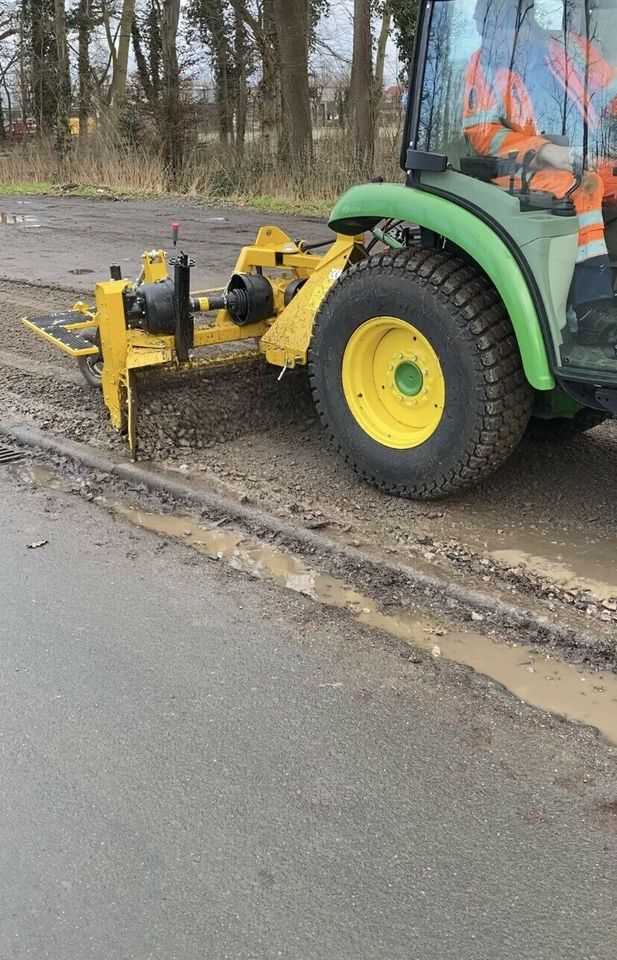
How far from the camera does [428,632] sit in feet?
10.9

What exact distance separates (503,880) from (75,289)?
7.68 m

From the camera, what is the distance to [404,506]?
4.32 metres

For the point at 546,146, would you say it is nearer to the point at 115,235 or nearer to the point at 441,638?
the point at 441,638

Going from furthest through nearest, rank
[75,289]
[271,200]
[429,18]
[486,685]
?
1. [271,200]
2. [75,289]
3. [429,18]
4. [486,685]

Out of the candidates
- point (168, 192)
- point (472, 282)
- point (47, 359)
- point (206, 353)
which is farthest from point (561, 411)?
point (168, 192)

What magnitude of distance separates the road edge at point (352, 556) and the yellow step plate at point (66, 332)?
1.67 feet

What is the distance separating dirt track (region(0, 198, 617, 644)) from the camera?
12.3ft

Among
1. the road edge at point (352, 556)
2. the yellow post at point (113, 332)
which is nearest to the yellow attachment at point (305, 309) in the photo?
the yellow post at point (113, 332)

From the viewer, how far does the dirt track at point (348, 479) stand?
3.76 metres

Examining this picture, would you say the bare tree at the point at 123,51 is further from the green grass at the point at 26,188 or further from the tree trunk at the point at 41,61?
the green grass at the point at 26,188

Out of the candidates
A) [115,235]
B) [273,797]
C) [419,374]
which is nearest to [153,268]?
[419,374]

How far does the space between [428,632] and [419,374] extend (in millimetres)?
1436

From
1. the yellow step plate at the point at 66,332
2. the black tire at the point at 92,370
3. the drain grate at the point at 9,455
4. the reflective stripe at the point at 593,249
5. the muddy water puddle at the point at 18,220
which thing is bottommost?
the drain grate at the point at 9,455

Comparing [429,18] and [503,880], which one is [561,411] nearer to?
[429,18]
